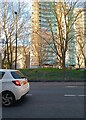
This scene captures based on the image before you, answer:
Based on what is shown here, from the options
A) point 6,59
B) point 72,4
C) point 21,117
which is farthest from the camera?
point 6,59

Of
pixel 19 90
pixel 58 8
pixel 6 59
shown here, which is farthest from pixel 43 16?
pixel 19 90

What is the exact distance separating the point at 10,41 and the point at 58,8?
9.43 metres

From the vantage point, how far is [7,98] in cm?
946

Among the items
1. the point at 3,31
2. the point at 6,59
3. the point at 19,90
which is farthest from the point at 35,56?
the point at 19,90

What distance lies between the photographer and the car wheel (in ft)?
30.9

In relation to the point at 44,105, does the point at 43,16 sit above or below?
Answer: above

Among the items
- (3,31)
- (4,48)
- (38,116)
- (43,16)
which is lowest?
(38,116)

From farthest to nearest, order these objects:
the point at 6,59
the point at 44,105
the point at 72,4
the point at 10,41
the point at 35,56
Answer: the point at 35,56
the point at 6,59
the point at 10,41
the point at 72,4
the point at 44,105

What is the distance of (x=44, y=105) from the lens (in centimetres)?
947

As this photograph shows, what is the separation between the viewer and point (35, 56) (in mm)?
64438

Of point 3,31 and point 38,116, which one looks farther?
point 3,31

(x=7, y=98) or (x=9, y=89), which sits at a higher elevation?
(x=9, y=89)

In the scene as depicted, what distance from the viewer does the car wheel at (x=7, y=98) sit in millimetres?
9422

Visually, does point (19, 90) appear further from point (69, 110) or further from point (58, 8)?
point (58, 8)
